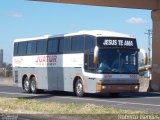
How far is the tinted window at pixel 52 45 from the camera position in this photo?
97.1ft

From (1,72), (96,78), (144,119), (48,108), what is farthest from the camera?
(1,72)

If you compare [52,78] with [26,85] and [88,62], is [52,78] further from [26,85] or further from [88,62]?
[88,62]

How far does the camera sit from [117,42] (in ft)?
86.6

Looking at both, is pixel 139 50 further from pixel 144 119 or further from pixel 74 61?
pixel 144 119

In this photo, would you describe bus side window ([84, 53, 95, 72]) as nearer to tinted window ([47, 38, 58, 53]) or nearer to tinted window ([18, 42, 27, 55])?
tinted window ([47, 38, 58, 53])

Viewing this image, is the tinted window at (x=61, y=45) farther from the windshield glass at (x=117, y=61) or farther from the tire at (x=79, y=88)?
the windshield glass at (x=117, y=61)

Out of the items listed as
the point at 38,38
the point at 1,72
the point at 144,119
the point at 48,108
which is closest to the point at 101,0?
the point at 38,38

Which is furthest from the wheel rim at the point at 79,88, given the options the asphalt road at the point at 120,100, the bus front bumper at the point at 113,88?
the bus front bumper at the point at 113,88

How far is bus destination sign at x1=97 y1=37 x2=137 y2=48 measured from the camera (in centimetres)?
2594

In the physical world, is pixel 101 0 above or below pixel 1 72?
above

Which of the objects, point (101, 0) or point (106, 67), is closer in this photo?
point (106, 67)

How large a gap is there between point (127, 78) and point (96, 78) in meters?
1.64

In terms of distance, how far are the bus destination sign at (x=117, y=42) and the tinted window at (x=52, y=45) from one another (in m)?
4.33

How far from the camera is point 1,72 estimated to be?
5475cm
